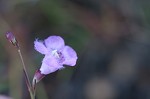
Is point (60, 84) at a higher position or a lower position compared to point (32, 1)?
lower

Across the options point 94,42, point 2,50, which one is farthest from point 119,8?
point 2,50

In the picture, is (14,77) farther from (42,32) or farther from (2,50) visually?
(42,32)

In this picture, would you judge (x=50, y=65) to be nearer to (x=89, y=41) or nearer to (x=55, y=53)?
(x=55, y=53)

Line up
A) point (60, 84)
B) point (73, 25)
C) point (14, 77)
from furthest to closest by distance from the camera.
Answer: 1. point (73, 25)
2. point (60, 84)
3. point (14, 77)

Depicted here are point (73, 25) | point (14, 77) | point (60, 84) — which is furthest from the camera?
point (73, 25)

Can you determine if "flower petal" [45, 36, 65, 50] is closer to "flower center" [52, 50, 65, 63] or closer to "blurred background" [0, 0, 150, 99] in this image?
"flower center" [52, 50, 65, 63]

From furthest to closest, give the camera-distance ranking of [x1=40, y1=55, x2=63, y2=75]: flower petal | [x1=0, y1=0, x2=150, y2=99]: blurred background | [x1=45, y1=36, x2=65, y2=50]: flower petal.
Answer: [x1=0, y1=0, x2=150, y2=99]: blurred background
[x1=45, y1=36, x2=65, y2=50]: flower petal
[x1=40, y1=55, x2=63, y2=75]: flower petal

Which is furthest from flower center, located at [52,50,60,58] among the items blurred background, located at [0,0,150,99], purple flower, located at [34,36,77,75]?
blurred background, located at [0,0,150,99]
